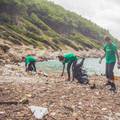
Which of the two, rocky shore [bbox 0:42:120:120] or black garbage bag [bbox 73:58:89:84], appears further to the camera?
black garbage bag [bbox 73:58:89:84]

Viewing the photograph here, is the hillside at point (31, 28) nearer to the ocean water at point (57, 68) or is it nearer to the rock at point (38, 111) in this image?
the ocean water at point (57, 68)

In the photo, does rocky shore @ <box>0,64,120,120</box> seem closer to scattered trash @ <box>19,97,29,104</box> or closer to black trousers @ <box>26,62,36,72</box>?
scattered trash @ <box>19,97,29,104</box>

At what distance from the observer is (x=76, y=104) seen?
38.4 ft

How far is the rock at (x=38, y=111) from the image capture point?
10.0 metres

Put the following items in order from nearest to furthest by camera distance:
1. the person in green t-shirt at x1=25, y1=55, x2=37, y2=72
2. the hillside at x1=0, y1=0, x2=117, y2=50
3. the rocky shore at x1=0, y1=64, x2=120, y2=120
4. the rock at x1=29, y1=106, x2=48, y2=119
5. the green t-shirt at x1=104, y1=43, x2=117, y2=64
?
the rock at x1=29, y1=106, x2=48, y2=119
the rocky shore at x1=0, y1=64, x2=120, y2=120
the green t-shirt at x1=104, y1=43, x2=117, y2=64
the person in green t-shirt at x1=25, y1=55, x2=37, y2=72
the hillside at x1=0, y1=0, x2=117, y2=50

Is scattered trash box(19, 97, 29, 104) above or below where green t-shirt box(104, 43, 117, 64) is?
below

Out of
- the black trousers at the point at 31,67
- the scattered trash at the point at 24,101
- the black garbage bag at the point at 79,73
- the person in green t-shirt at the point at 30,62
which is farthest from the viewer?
the black trousers at the point at 31,67

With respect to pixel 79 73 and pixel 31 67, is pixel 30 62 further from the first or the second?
pixel 79 73

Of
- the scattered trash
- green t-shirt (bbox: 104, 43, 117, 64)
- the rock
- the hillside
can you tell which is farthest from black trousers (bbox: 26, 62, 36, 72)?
the hillside

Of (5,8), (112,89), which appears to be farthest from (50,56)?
(112,89)

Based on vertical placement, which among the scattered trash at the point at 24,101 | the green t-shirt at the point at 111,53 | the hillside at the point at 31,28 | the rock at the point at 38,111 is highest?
the hillside at the point at 31,28

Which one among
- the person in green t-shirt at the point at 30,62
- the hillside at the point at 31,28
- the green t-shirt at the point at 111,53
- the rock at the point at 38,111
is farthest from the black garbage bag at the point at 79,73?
the hillside at the point at 31,28

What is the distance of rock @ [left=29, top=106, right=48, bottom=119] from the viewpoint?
394 inches

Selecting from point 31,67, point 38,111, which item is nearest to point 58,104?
point 38,111
